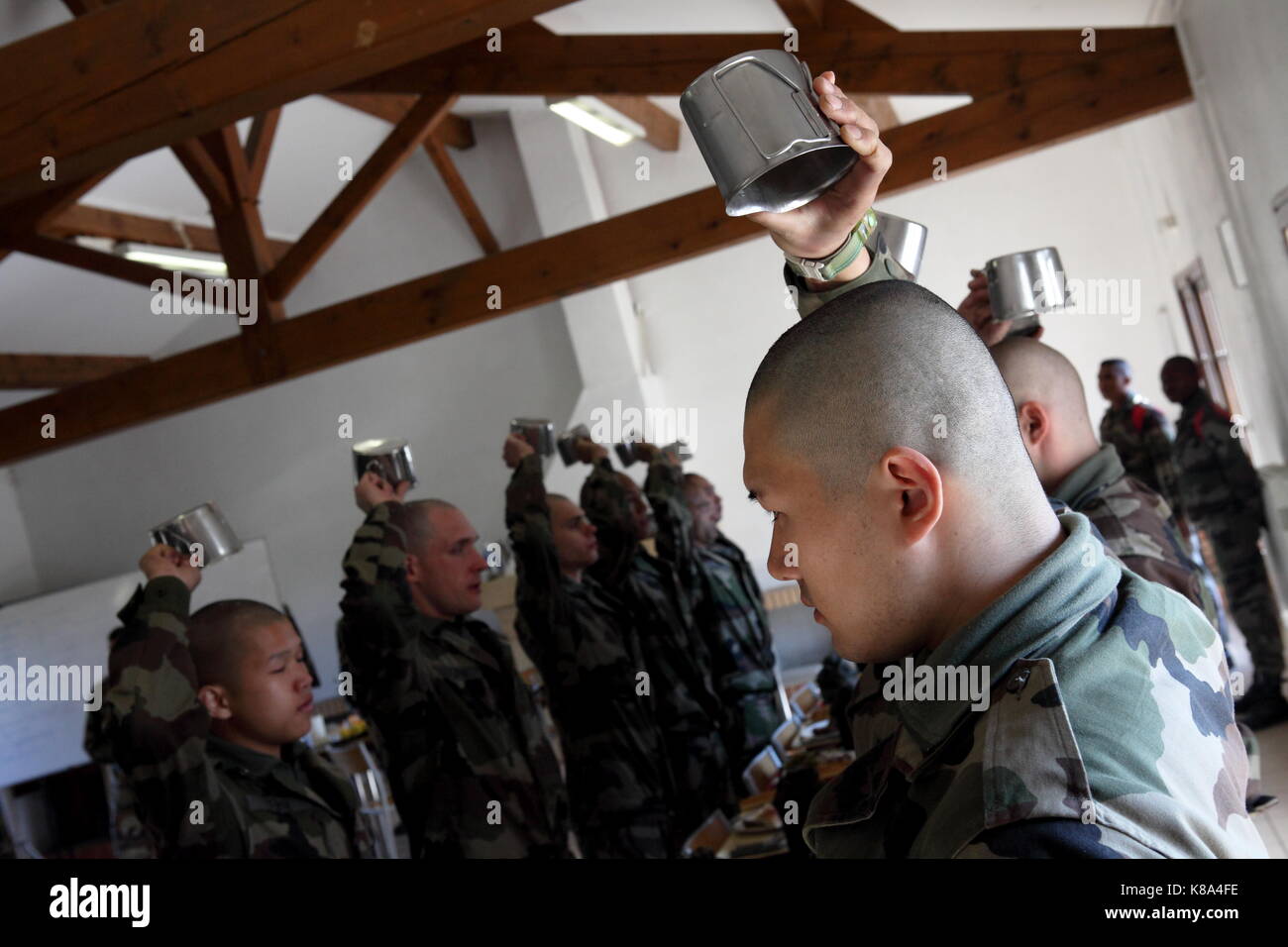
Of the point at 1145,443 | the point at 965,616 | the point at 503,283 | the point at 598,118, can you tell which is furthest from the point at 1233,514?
the point at 965,616

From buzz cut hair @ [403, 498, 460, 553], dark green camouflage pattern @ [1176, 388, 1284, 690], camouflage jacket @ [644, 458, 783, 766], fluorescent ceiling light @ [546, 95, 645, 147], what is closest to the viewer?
buzz cut hair @ [403, 498, 460, 553]

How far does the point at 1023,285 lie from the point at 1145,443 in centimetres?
433

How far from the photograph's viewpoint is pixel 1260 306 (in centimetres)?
452

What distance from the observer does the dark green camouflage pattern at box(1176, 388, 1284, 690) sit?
5199 millimetres

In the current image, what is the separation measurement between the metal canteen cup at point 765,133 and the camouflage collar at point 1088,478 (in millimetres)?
1102

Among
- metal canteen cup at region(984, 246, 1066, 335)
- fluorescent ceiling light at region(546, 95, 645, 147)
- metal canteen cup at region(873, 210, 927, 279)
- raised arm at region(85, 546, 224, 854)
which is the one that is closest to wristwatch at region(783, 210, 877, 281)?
metal canteen cup at region(873, 210, 927, 279)

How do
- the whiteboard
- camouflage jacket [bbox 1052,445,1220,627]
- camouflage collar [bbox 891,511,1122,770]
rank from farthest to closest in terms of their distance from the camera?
the whiteboard, camouflage jacket [bbox 1052,445,1220,627], camouflage collar [bbox 891,511,1122,770]

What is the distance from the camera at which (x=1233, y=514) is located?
17.5 ft

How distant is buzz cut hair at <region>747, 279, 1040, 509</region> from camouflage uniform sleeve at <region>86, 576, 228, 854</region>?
1.84 metres

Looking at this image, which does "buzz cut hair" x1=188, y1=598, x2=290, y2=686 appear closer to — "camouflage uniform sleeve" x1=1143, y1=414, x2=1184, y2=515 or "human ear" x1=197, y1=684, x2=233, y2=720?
"human ear" x1=197, y1=684, x2=233, y2=720

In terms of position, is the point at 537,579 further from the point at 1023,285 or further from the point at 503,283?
the point at 503,283

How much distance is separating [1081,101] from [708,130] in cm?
419

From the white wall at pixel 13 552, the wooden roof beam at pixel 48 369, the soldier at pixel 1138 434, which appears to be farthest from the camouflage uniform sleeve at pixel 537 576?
the white wall at pixel 13 552
